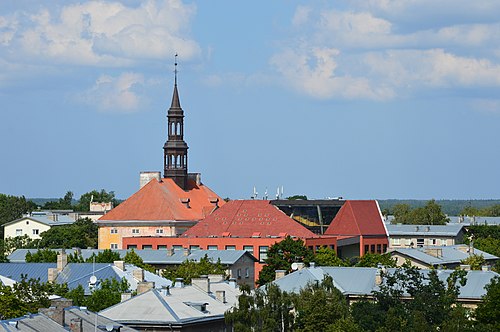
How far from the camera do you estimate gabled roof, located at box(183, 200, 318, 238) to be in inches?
5776

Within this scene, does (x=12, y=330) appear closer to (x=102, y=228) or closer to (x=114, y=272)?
(x=114, y=272)

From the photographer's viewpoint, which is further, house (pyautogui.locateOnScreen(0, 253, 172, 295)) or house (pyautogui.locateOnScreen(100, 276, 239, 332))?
house (pyautogui.locateOnScreen(0, 253, 172, 295))

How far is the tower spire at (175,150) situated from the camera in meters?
180

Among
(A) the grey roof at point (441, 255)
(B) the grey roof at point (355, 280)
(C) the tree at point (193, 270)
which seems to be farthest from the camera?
(A) the grey roof at point (441, 255)

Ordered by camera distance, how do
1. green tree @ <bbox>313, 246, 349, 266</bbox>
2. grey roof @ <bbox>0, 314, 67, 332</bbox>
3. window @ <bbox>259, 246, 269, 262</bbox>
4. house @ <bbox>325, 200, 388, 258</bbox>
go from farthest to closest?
house @ <bbox>325, 200, 388, 258</bbox>
window @ <bbox>259, 246, 269, 262</bbox>
green tree @ <bbox>313, 246, 349, 266</bbox>
grey roof @ <bbox>0, 314, 67, 332</bbox>

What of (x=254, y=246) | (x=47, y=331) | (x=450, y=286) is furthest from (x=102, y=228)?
(x=47, y=331)

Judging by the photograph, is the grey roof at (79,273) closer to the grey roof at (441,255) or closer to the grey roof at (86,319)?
the grey roof at (86,319)

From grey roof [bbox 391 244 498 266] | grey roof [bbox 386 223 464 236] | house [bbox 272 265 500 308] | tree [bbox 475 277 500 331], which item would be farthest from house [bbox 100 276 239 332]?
grey roof [bbox 386 223 464 236]

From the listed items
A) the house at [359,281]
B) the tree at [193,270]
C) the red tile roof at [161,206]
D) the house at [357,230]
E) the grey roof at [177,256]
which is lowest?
the house at [359,281]

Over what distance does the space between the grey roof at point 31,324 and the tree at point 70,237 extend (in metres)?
107

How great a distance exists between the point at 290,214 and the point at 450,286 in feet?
255

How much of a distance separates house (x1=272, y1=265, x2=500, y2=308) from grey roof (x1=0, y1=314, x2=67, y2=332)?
33912 mm

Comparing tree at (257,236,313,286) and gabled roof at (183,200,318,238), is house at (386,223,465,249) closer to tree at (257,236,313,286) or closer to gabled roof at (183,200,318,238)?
gabled roof at (183,200,318,238)

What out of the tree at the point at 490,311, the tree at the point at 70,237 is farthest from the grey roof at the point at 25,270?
the tree at the point at 70,237
